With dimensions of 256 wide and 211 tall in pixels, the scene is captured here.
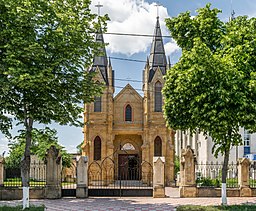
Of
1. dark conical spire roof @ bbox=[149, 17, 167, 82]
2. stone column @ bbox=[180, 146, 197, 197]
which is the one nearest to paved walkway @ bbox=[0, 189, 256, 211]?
stone column @ bbox=[180, 146, 197, 197]

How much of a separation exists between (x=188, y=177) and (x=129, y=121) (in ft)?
59.4

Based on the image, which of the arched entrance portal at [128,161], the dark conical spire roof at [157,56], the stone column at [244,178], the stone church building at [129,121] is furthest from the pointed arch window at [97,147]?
the stone column at [244,178]

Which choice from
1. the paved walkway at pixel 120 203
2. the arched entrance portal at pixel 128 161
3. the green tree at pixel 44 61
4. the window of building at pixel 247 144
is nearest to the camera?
the green tree at pixel 44 61

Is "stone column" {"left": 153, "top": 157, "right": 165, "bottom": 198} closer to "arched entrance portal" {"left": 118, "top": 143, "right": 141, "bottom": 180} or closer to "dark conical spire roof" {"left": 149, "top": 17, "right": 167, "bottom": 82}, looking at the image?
"arched entrance portal" {"left": 118, "top": 143, "right": 141, "bottom": 180}

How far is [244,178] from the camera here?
76.1 ft

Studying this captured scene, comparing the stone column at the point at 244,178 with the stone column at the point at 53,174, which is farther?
the stone column at the point at 244,178

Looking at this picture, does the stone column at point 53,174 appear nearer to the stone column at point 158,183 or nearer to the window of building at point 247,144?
the stone column at point 158,183

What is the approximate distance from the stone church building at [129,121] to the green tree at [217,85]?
21639 mm

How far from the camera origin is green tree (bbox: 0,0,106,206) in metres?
15.2

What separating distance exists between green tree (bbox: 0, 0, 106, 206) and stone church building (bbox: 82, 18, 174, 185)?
19938 mm

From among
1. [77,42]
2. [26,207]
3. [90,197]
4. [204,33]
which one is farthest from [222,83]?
[90,197]

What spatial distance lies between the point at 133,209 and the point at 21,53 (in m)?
8.04

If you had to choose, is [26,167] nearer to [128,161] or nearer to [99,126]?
[99,126]

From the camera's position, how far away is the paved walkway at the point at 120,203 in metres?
17.8
